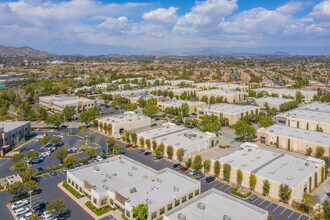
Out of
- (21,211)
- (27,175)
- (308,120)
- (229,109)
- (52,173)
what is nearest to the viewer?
(21,211)

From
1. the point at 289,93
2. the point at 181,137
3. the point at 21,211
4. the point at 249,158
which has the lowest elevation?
the point at 21,211

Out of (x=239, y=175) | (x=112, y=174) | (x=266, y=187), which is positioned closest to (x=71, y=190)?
(x=112, y=174)

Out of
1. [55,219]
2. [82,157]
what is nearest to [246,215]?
[55,219]

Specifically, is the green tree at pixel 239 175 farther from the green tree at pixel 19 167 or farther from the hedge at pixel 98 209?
the green tree at pixel 19 167

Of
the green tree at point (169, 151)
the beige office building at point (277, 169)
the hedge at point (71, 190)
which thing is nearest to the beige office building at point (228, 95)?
the beige office building at point (277, 169)

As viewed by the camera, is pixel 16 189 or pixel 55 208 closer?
pixel 55 208

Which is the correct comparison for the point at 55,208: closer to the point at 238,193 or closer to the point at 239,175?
the point at 238,193
